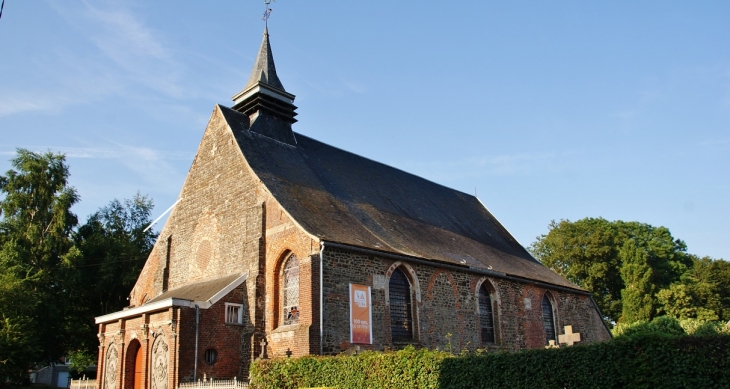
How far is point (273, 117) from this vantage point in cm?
2394

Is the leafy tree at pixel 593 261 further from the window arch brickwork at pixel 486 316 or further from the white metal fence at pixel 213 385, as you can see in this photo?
the white metal fence at pixel 213 385

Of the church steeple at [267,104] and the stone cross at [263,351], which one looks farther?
the church steeple at [267,104]

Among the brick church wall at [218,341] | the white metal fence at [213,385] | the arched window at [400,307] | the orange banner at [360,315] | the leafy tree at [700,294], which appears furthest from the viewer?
the leafy tree at [700,294]

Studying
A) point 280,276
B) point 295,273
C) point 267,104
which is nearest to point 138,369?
point 280,276

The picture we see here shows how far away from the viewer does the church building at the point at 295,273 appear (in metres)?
17.1

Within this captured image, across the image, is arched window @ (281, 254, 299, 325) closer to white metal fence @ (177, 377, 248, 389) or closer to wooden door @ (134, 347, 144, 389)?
white metal fence @ (177, 377, 248, 389)

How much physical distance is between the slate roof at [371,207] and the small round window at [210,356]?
4.40 m

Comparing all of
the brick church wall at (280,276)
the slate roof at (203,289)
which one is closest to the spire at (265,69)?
the brick church wall at (280,276)

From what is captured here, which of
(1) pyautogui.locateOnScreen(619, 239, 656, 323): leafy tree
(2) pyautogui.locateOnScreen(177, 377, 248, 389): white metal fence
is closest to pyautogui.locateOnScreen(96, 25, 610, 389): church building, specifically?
(2) pyautogui.locateOnScreen(177, 377, 248, 389): white metal fence

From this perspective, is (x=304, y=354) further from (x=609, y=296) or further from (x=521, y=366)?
(x=609, y=296)

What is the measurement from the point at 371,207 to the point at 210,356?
326 inches

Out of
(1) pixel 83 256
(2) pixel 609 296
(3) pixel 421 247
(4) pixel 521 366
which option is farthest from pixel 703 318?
(1) pixel 83 256

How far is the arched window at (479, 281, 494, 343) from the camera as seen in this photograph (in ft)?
73.3

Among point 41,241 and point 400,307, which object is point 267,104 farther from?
point 41,241
